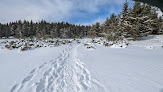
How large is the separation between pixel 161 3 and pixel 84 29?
220 feet

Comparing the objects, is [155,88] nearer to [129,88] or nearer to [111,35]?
[129,88]

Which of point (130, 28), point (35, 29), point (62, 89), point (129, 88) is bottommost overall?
point (62, 89)

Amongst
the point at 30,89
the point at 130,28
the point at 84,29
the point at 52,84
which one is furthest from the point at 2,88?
the point at 84,29

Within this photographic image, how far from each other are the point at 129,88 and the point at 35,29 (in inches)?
2345

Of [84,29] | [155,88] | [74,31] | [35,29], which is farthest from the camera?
[84,29]

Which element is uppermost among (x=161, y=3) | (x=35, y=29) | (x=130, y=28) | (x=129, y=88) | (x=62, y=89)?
(x=35, y=29)

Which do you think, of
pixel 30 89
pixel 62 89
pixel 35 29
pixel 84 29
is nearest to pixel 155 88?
pixel 62 89

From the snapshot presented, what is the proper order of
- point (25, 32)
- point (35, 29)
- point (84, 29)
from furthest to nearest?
point (84, 29) → point (35, 29) → point (25, 32)

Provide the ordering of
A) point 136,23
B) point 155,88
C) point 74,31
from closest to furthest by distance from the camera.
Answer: point 155,88
point 136,23
point 74,31

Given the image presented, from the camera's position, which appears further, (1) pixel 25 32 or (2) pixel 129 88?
(1) pixel 25 32

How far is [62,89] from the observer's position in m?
2.08

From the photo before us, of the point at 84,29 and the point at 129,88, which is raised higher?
the point at 84,29

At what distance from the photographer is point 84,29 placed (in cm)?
6638

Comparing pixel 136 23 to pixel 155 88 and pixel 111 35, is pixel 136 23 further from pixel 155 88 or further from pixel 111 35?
pixel 155 88
